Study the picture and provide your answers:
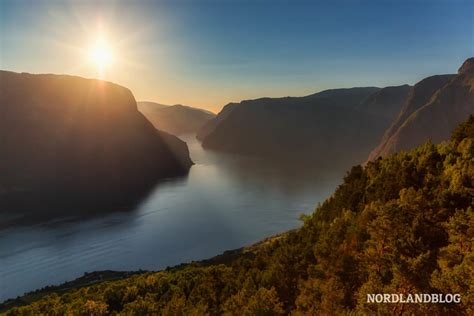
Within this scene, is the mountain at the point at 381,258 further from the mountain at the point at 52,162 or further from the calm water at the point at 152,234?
the mountain at the point at 52,162

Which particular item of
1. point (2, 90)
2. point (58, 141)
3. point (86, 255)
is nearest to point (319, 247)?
point (86, 255)

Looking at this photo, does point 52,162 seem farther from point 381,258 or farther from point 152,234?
point 381,258

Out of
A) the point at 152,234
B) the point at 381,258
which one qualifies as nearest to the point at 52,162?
the point at 152,234

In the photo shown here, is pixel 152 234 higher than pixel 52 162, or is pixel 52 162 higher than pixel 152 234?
pixel 52 162

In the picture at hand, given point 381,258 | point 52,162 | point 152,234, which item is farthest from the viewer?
point 52,162

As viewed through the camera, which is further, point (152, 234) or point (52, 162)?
point (52, 162)

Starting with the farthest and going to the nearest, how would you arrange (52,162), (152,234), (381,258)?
1. (52,162)
2. (152,234)
3. (381,258)
